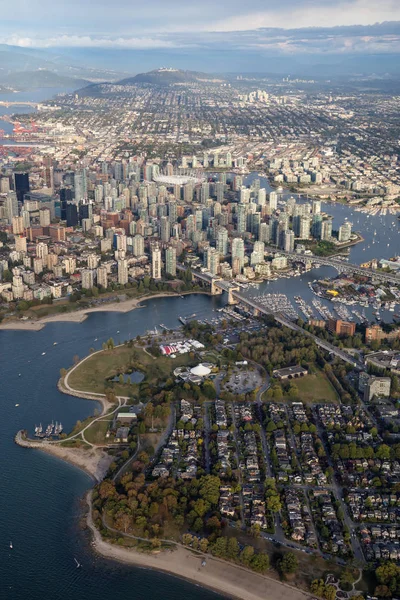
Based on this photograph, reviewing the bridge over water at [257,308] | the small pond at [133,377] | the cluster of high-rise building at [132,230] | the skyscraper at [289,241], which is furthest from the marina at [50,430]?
the skyscraper at [289,241]

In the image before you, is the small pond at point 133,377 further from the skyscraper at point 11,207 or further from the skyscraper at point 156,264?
the skyscraper at point 11,207

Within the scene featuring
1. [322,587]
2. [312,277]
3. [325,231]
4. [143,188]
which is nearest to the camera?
[322,587]

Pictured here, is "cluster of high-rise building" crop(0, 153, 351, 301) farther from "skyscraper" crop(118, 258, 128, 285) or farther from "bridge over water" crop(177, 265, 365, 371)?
"bridge over water" crop(177, 265, 365, 371)

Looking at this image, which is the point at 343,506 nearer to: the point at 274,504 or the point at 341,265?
the point at 274,504

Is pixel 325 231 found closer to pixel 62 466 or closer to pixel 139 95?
pixel 62 466

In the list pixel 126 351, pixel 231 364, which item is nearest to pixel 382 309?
pixel 231 364

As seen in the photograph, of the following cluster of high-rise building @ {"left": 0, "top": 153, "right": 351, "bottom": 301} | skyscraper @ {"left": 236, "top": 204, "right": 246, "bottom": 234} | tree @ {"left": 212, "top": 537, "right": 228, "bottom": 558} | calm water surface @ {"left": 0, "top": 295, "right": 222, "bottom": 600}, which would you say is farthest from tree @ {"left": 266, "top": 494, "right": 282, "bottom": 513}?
skyscraper @ {"left": 236, "top": 204, "right": 246, "bottom": 234}
